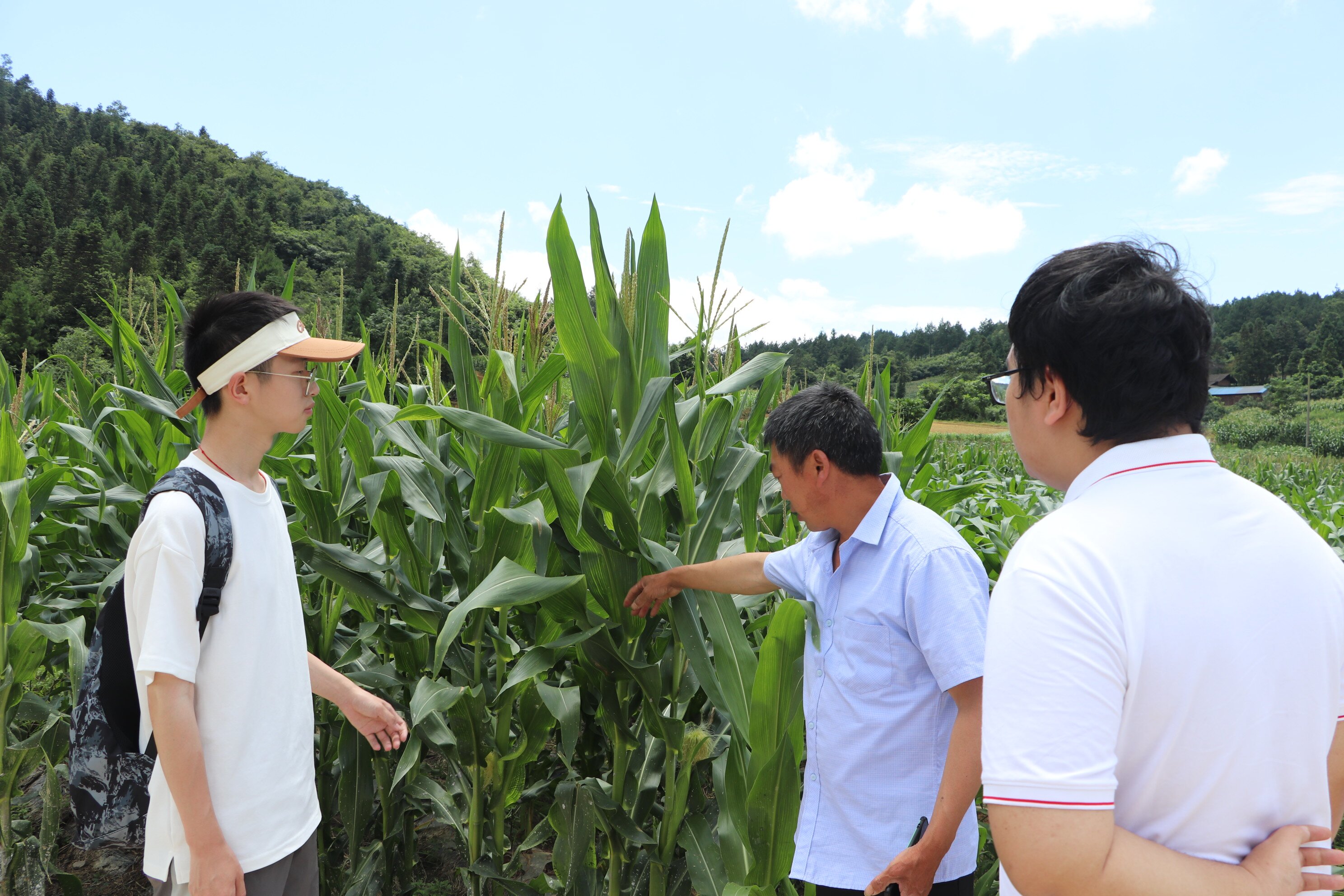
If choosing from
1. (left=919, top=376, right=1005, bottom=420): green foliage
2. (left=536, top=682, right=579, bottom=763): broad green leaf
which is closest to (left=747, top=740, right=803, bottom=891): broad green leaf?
(left=536, top=682, right=579, bottom=763): broad green leaf

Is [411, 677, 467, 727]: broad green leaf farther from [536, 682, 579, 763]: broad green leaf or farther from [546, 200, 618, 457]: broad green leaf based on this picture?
[546, 200, 618, 457]: broad green leaf

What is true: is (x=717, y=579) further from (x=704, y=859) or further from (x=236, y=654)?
(x=236, y=654)

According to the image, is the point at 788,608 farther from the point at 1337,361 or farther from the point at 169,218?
the point at 1337,361

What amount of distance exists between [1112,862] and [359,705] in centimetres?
172

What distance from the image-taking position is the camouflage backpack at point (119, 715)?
1.64m

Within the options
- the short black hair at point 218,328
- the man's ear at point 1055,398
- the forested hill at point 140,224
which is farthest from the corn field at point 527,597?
the forested hill at point 140,224

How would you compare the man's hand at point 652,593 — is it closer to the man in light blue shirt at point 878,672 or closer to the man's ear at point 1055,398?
the man in light blue shirt at point 878,672

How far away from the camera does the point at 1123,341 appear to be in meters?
0.94

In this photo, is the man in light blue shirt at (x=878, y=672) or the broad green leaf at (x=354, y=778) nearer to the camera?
the man in light blue shirt at (x=878, y=672)

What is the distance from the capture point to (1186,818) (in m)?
0.90

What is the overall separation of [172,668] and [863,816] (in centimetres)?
143

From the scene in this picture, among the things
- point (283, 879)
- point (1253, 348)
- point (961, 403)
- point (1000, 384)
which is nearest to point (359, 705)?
point (283, 879)

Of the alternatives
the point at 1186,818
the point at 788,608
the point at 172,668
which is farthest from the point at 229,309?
the point at 1186,818

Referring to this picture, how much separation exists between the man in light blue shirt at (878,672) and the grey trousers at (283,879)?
111 cm
